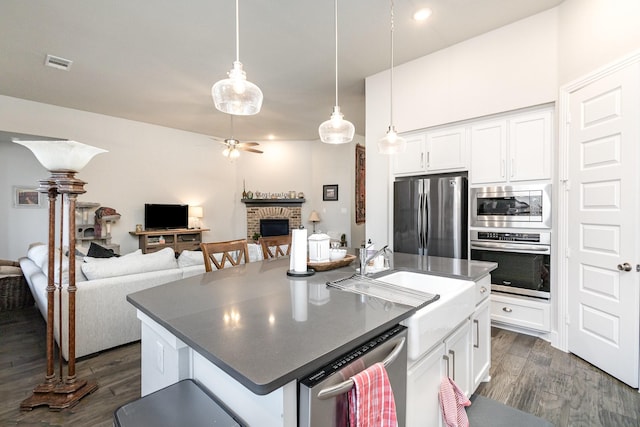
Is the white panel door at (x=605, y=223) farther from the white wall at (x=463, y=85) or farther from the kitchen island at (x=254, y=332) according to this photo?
the kitchen island at (x=254, y=332)

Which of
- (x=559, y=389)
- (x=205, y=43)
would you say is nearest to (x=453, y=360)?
(x=559, y=389)

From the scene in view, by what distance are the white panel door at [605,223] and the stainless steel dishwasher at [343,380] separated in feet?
6.83

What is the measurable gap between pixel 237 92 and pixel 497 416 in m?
2.44

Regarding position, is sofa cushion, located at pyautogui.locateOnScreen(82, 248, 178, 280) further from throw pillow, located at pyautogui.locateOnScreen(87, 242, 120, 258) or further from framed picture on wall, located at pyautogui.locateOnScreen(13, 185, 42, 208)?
framed picture on wall, located at pyautogui.locateOnScreen(13, 185, 42, 208)

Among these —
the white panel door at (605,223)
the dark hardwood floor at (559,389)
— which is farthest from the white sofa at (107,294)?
the white panel door at (605,223)

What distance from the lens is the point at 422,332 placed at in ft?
4.01

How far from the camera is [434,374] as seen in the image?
1.39m

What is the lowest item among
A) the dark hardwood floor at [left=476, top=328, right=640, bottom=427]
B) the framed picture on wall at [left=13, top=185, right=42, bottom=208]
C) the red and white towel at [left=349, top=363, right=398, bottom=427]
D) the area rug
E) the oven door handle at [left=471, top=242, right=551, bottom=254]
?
the area rug

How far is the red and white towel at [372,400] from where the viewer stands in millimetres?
889

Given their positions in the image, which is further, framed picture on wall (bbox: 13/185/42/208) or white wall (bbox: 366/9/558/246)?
framed picture on wall (bbox: 13/185/42/208)

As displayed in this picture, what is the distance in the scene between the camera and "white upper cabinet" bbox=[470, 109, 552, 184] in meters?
2.75

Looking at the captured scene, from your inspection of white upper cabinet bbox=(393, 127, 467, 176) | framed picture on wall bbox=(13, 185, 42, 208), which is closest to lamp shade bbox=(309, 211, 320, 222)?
white upper cabinet bbox=(393, 127, 467, 176)

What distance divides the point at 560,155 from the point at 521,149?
34 cm

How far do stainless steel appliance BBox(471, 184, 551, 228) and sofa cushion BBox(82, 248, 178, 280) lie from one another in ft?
10.8
